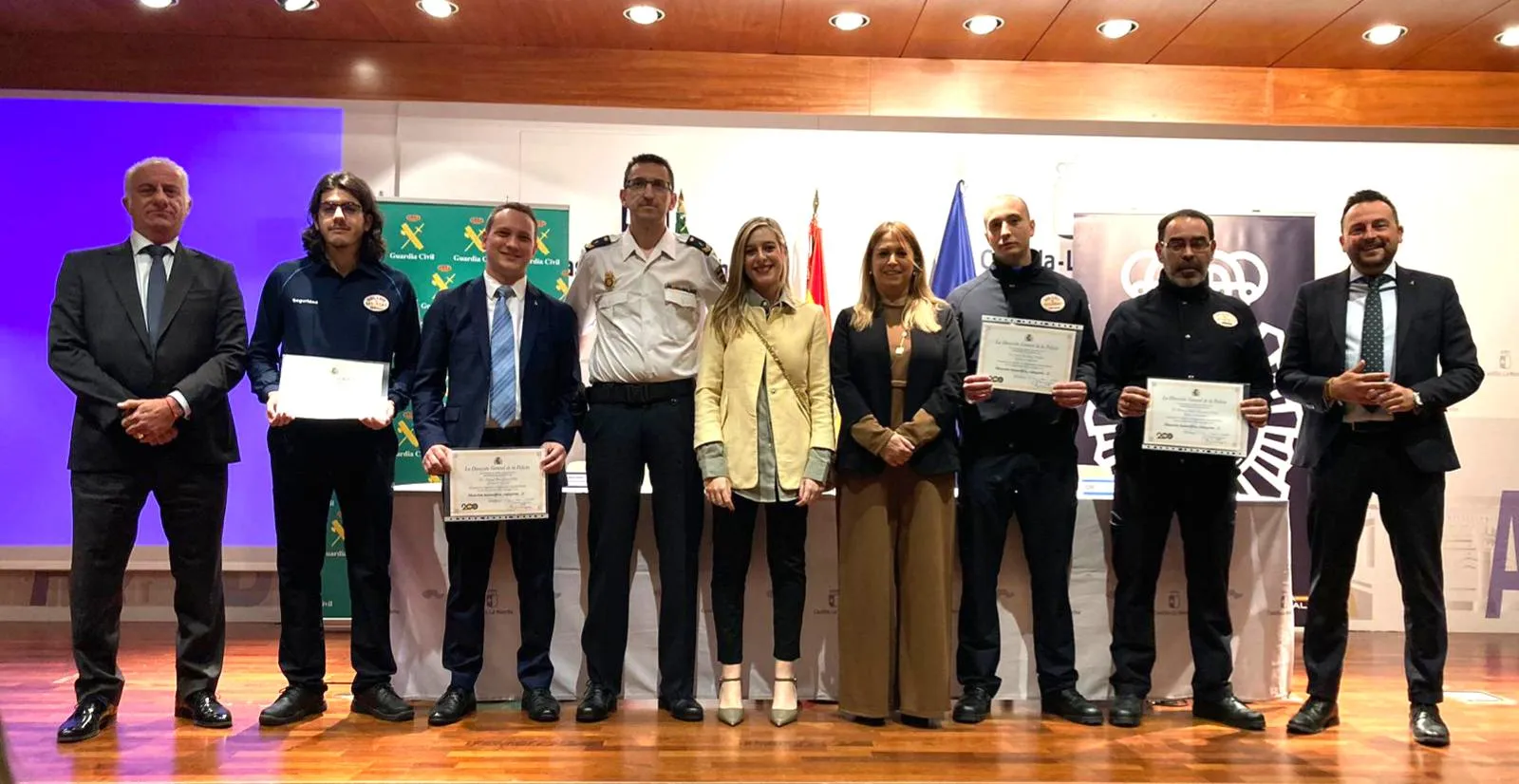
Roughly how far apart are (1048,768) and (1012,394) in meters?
1.20

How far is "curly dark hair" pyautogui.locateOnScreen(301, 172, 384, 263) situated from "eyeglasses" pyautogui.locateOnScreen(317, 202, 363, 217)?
22 millimetres

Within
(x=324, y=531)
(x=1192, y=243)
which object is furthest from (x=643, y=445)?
(x=1192, y=243)

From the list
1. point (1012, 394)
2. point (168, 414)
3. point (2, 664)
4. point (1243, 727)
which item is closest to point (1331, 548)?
point (1243, 727)

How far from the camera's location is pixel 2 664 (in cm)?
437

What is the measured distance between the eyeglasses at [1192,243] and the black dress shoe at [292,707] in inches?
130

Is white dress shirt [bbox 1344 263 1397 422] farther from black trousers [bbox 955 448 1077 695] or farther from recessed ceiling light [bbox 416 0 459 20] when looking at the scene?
recessed ceiling light [bbox 416 0 459 20]

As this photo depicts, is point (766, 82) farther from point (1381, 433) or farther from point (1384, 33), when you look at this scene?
point (1381, 433)

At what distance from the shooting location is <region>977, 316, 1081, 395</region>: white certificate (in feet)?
11.3

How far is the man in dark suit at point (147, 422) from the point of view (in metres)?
3.25

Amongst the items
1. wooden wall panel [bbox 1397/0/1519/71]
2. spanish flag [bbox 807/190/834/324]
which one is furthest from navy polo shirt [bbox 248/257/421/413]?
wooden wall panel [bbox 1397/0/1519/71]

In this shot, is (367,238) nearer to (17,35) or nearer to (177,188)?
(177,188)

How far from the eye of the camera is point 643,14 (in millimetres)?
4961

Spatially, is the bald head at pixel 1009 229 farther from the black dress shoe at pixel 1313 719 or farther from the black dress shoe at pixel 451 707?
the black dress shoe at pixel 451 707

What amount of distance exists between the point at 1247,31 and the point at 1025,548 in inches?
124
